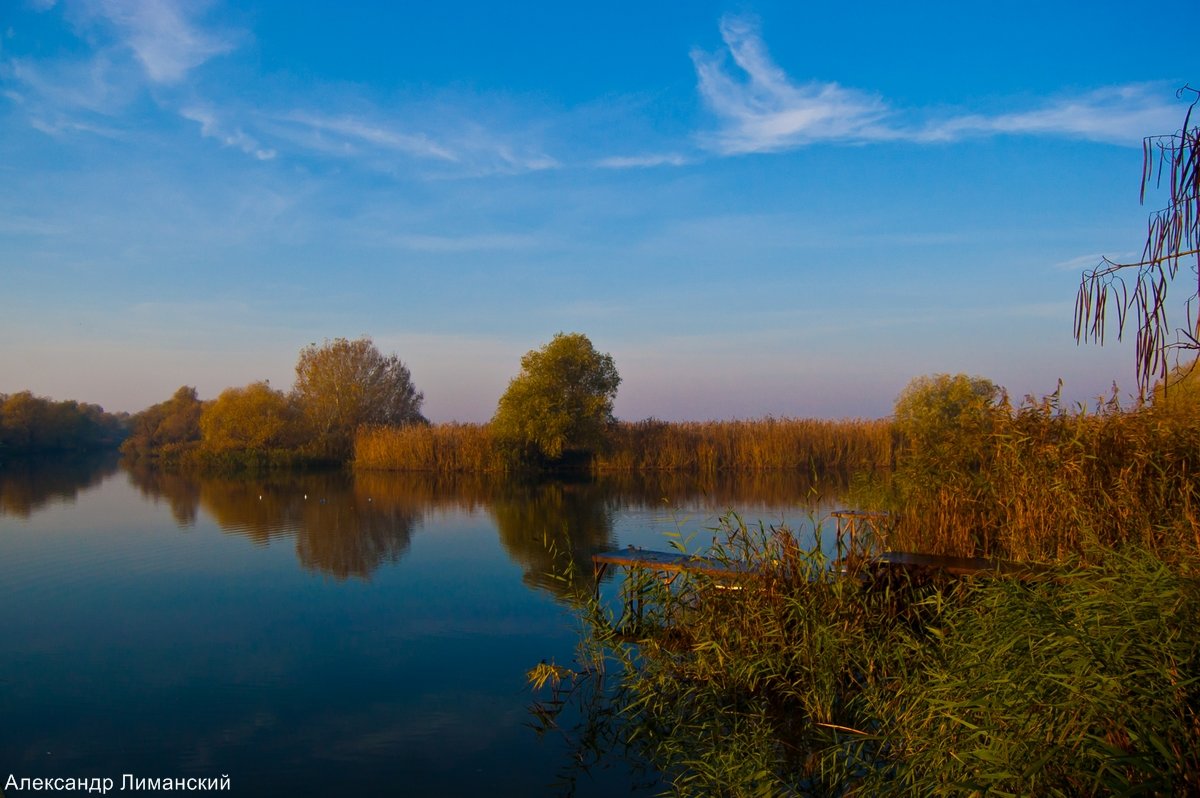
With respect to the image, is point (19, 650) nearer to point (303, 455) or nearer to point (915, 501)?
point (915, 501)

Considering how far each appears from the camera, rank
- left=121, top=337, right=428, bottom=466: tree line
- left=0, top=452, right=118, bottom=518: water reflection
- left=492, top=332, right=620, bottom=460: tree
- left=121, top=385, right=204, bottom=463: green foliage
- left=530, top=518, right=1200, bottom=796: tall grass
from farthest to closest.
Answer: left=121, top=385, right=204, bottom=463: green foliage < left=121, top=337, right=428, bottom=466: tree line < left=492, top=332, right=620, bottom=460: tree < left=0, top=452, right=118, bottom=518: water reflection < left=530, top=518, right=1200, bottom=796: tall grass

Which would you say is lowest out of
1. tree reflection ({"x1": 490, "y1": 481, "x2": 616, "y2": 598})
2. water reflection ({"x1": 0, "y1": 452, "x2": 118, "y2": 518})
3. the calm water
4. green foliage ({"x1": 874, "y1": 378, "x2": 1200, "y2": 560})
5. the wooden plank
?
the calm water

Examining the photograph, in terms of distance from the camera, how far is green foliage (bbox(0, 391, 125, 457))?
42.0 metres

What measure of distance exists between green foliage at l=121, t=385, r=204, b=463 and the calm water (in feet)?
86.3

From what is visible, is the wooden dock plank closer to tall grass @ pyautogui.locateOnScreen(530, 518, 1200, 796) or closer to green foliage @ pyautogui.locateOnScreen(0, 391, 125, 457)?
tall grass @ pyautogui.locateOnScreen(530, 518, 1200, 796)

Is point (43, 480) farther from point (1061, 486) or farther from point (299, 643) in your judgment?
point (1061, 486)

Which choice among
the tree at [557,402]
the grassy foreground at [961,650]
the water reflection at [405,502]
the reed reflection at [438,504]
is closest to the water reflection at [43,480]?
the water reflection at [405,502]

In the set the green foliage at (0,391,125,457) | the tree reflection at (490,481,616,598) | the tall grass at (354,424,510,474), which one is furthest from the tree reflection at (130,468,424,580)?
the green foliage at (0,391,125,457)

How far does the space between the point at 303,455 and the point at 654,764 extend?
3343cm

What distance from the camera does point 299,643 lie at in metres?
8.41

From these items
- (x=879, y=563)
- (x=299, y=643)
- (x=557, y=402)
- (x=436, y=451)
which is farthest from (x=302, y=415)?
(x=879, y=563)

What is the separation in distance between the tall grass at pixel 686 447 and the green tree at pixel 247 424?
5.32 metres

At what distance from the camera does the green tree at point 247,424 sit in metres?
36.6

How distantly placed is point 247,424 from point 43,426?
1662 centimetres
